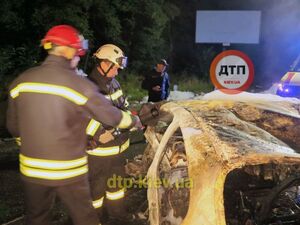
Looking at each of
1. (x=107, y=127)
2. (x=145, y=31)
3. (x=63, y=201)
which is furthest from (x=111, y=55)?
(x=145, y=31)

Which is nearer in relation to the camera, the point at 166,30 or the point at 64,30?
the point at 64,30

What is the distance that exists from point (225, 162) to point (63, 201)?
1264 mm

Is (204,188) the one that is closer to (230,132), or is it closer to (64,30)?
(230,132)

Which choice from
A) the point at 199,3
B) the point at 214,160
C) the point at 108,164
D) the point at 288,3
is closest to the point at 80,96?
the point at 214,160

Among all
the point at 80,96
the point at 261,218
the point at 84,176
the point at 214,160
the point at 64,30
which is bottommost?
the point at 261,218

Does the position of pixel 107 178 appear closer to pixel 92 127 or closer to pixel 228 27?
pixel 92 127

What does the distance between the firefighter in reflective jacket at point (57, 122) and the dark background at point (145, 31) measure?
6.95 meters

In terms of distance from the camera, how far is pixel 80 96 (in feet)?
9.52

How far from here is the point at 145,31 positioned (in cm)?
1628

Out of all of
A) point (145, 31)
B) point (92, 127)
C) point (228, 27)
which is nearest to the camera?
point (92, 127)

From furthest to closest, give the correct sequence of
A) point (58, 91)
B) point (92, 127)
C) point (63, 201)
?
point (92, 127) → point (63, 201) → point (58, 91)

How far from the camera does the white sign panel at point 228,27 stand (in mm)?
17438

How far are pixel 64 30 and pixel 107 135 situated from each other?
1293 mm

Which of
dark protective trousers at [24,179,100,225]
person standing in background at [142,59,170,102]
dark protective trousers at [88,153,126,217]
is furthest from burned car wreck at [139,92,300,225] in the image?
person standing in background at [142,59,170,102]
